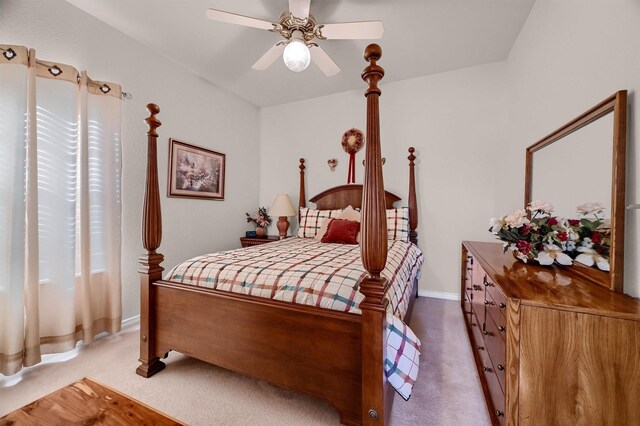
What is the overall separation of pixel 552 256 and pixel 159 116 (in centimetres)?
347

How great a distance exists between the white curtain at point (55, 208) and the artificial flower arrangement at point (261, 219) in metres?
1.86

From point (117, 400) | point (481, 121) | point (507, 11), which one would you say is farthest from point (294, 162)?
point (117, 400)

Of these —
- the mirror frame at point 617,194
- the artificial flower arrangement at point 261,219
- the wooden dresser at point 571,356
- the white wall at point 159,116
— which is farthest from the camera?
the artificial flower arrangement at point 261,219

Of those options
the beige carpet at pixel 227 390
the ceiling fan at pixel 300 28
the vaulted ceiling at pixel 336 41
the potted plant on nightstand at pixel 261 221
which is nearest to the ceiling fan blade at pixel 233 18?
the ceiling fan at pixel 300 28

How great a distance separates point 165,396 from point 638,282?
2340 millimetres

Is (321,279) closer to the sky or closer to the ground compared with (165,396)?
closer to the sky

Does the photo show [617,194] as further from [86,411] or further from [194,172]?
[194,172]

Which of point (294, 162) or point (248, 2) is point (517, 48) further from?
point (294, 162)

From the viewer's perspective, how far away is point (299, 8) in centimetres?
172

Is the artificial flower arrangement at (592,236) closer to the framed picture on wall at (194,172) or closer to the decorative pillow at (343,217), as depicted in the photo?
the decorative pillow at (343,217)

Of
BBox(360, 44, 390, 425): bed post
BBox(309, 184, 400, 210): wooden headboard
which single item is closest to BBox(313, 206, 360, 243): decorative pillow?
BBox(309, 184, 400, 210): wooden headboard

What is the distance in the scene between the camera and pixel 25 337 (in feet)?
5.66

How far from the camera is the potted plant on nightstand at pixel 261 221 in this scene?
3.79 metres

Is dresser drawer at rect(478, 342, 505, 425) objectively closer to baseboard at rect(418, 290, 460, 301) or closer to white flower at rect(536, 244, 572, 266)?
white flower at rect(536, 244, 572, 266)
